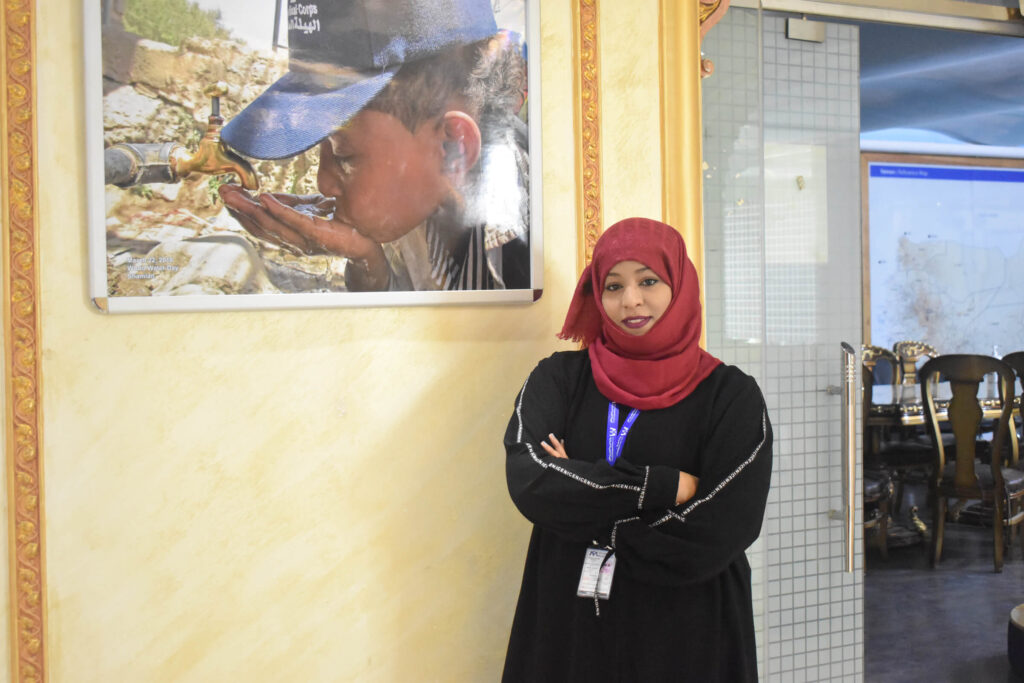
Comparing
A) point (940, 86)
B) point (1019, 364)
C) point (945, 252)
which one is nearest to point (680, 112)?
point (1019, 364)

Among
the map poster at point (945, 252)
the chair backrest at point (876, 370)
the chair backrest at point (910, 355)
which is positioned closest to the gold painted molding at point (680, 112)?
the chair backrest at point (876, 370)

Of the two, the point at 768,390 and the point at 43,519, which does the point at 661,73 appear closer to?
the point at 768,390

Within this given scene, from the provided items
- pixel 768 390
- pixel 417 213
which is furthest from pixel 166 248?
pixel 768 390

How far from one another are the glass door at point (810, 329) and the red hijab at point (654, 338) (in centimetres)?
91

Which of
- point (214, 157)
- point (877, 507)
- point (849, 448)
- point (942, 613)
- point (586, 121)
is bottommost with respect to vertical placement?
point (942, 613)

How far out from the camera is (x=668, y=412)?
165cm

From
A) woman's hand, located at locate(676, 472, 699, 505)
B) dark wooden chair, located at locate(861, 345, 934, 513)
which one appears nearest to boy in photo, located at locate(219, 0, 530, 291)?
woman's hand, located at locate(676, 472, 699, 505)

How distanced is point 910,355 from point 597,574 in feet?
16.9

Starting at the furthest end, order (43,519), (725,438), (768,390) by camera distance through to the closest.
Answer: (768,390) → (43,519) → (725,438)

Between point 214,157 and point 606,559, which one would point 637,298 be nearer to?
point 606,559

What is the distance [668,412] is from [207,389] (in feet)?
3.42

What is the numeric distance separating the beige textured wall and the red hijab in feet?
1.45

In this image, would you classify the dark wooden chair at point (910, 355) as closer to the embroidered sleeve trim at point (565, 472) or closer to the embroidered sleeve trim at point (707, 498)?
the embroidered sleeve trim at point (707, 498)

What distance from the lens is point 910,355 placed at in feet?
19.6
